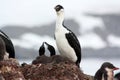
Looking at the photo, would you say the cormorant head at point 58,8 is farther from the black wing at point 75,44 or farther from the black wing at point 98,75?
the black wing at point 98,75

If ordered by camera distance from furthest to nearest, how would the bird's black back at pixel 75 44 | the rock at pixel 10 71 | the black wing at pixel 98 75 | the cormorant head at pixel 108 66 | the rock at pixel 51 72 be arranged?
the bird's black back at pixel 75 44
the cormorant head at pixel 108 66
the black wing at pixel 98 75
the rock at pixel 51 72
the rock at pixel 10 71

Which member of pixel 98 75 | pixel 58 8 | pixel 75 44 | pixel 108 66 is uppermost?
pixel 58 8

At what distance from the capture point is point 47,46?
42.9 feet

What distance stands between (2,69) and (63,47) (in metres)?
4.89

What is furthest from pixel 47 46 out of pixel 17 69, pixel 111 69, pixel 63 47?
pixel 17 69

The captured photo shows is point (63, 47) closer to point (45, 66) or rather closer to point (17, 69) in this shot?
point (45, 66)

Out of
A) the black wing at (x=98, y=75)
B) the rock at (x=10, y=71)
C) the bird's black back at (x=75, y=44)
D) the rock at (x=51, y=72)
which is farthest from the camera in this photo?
the bird's black back at (x=75, y=44)

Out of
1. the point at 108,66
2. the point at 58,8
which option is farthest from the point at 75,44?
the point at 108,66

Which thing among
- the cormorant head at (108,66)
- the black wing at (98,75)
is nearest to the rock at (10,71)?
the black wing at (98,75)

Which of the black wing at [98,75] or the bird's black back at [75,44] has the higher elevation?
the bird's black back at [75,44]

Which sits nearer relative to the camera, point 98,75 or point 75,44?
point 98,75

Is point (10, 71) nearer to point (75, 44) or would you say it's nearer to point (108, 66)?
point (108, 66)

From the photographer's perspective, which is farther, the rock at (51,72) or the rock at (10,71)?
the rock at (51,72)

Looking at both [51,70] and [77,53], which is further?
[77,53]
